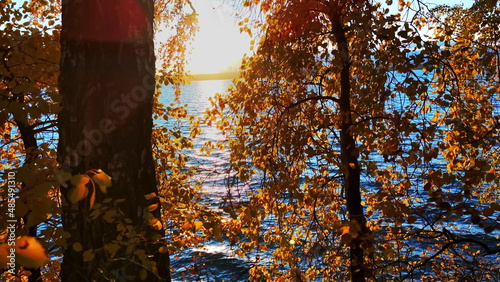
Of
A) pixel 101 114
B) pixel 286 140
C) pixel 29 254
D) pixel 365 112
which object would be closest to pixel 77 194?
pixel 29 254

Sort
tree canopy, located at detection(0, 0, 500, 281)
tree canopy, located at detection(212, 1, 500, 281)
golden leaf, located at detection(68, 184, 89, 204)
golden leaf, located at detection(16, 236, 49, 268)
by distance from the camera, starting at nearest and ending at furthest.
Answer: golden leaf, located at detection(16, 236, 49, 268) → golden leaf, located at detection(68, 184, 89, 204) → tree canopy, located at detection(0, 0, 500, 281) → tree canopy, located at detection(212, 1, 500, 281)

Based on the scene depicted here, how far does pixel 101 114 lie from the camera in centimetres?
300

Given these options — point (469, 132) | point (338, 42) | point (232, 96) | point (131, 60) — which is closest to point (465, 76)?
point (338, 42)

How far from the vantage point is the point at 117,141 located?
303 cm

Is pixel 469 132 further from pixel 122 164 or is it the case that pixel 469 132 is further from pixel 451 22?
pixel 451 22

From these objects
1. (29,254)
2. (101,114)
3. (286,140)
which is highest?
(101,114)

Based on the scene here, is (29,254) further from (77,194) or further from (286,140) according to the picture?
(286,140)

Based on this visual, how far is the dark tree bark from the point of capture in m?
2.98

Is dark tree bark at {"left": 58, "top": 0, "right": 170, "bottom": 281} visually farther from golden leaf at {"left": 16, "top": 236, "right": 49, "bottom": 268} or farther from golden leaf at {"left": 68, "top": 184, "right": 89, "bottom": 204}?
golden leaf at {"left": 16, "top": 236, "right": 49, "bottom": 268}

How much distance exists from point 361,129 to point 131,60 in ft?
17.3

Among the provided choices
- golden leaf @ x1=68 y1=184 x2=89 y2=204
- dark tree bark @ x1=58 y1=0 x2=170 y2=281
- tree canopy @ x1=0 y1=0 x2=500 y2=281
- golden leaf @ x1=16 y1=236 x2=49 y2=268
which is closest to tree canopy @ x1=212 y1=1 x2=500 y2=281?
tree canopy @ x1=0 y1=0 x2=500 y2=281

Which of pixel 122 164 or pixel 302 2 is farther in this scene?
pixel 302 2

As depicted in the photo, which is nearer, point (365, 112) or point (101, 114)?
point (101, 114)

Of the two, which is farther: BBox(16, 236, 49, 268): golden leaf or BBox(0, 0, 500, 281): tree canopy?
BBox(0, 0, 500, 281): tree canopy
